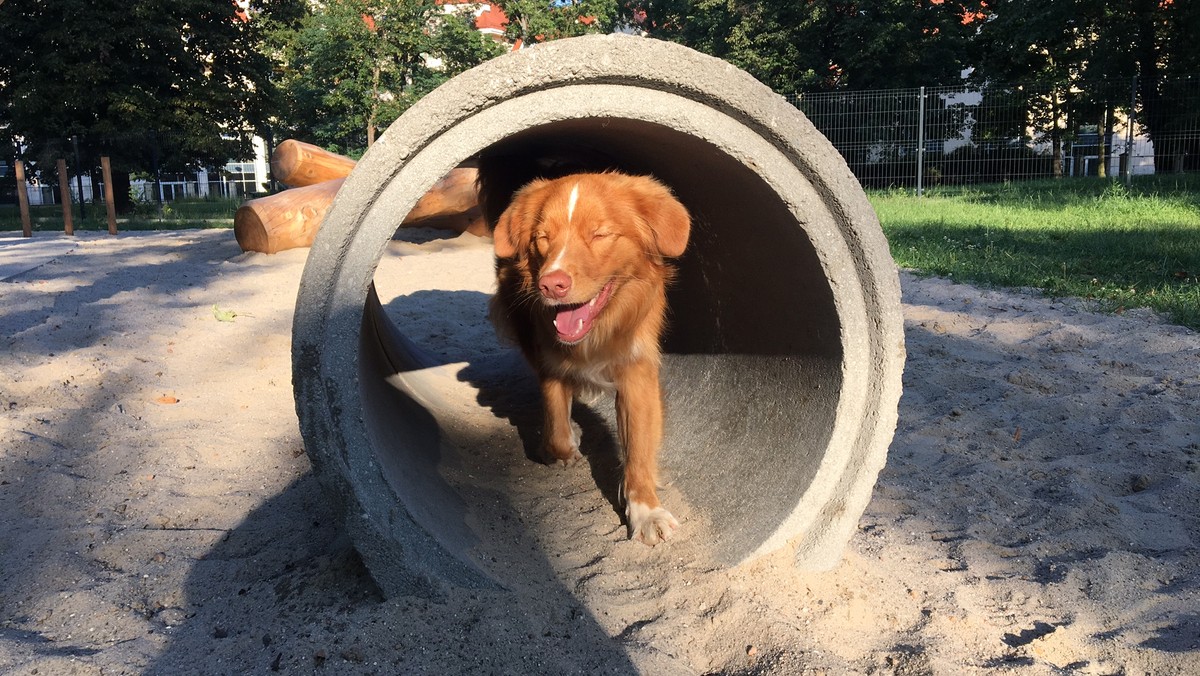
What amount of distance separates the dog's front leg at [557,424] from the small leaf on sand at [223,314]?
11.5 ft

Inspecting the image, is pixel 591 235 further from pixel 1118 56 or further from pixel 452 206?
pixel 1118 56

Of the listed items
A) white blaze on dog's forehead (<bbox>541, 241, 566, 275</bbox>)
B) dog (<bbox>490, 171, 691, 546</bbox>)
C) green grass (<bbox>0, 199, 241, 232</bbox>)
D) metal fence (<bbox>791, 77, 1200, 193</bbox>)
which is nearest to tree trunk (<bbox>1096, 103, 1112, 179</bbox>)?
metal fence (<bbox>791, 77, 1200, 193</bbox>)

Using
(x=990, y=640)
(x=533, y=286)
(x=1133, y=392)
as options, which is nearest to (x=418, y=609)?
(x=533, y=286)

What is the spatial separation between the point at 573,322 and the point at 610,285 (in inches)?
9.6

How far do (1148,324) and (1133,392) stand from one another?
4.63 feet

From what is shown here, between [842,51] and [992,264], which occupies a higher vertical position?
[842,51]

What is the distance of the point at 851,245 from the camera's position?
288cm

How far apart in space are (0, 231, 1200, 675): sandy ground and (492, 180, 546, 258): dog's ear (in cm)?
112

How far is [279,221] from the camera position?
9.65m

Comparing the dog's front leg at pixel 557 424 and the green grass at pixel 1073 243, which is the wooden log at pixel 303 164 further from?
the dog's front leg at pixel 557 424

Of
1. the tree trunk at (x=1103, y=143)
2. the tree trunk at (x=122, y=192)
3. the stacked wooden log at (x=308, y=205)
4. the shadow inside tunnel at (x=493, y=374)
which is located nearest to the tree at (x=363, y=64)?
the tree trunk at (x=122, y=192)

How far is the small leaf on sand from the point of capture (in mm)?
6574

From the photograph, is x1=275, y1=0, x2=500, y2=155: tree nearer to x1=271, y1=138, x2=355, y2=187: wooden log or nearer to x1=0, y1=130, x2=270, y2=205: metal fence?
x1=0, y1=130, x2=270, y2=205: metal fence

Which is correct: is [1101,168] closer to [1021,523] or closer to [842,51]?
[842,51]
